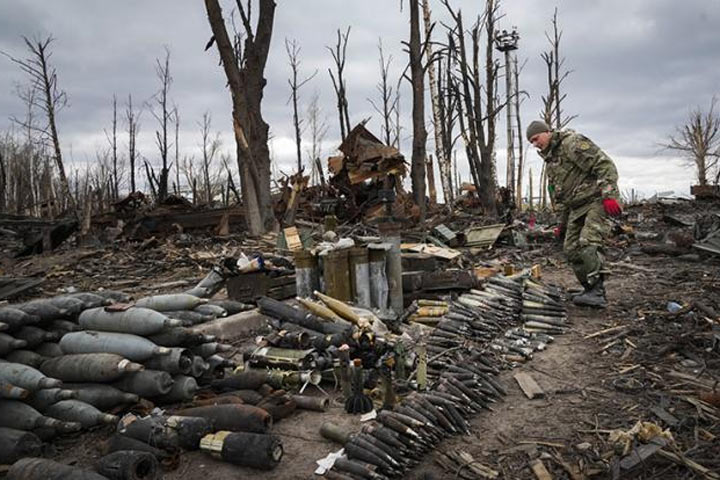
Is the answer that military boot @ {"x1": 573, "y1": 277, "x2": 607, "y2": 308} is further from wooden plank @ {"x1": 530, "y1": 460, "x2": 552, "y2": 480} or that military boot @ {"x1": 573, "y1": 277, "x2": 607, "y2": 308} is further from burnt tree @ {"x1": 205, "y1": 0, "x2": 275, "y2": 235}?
burnt tree @ {"x1": 205, "y1": 0, "x2": 275, "y2": 235}

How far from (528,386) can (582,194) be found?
11.3ft

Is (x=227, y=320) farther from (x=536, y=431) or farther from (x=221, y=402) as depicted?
(x=536, y=431)

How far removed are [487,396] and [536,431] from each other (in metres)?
0.62

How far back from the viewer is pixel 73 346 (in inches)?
169

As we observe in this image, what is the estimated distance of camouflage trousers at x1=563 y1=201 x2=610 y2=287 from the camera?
6738 mm

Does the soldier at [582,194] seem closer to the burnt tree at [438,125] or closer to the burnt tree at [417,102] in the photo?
the burnt tree at [417,102]

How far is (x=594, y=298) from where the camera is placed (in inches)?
276

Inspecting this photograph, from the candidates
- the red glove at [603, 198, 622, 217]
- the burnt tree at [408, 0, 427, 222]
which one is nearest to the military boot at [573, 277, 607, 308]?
the red glove at [603, 198, 622, 217]

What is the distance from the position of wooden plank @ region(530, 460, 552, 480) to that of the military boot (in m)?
4.33

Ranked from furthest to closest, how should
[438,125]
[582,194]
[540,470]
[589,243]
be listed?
1. [438,125]
2. [582,194]
3. [589,243]
4. [540,470]

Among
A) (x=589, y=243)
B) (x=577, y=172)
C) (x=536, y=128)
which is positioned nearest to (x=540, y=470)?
(x=589, y=243)

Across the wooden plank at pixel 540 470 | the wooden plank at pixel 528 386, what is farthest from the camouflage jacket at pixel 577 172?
the wooden plank at pixel 540 470

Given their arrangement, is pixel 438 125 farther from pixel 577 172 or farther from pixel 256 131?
pixel 577 172

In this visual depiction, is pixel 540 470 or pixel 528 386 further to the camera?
pixel 528 386
